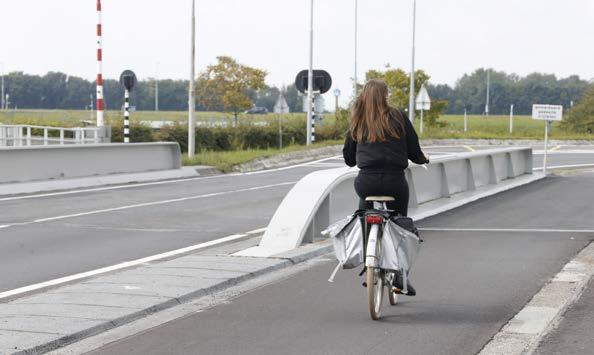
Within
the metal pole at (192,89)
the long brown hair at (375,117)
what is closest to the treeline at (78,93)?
the metal pole at (192,89)

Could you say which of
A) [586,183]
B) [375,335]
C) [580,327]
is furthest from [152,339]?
[586,183]

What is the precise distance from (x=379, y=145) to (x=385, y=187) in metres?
0.32

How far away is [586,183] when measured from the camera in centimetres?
2491

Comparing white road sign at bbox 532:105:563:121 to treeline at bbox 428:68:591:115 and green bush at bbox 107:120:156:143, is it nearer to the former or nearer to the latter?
green bush at bbox 107:120:156:143

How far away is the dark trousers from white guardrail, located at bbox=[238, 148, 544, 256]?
3.42 metres

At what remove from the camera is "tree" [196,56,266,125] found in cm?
7125

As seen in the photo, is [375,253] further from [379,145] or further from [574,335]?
[574,335]

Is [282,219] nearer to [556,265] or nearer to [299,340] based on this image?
[556,265]

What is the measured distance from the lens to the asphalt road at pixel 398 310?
23.4 feet

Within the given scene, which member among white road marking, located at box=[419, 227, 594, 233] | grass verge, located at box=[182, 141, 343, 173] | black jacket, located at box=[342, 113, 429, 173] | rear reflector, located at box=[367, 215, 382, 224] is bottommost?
grass verge, located at box=[182, 141, 343, 173]

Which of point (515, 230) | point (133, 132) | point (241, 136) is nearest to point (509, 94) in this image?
point (241, 136)

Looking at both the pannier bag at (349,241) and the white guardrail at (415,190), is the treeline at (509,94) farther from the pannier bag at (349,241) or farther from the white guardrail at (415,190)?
the pannier bag at (349,241)

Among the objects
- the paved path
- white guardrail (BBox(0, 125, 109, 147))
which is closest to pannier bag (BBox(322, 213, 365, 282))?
the paved path

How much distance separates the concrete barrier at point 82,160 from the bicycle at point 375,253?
1399 centimetres
